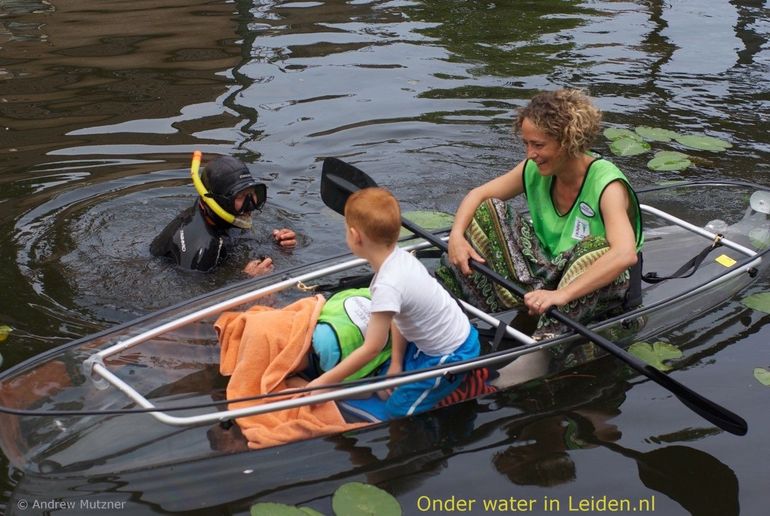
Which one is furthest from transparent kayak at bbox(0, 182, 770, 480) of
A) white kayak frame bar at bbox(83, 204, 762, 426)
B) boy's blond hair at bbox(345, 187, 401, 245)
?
boy's blond hair at bbox(345, 187, 401, 245)

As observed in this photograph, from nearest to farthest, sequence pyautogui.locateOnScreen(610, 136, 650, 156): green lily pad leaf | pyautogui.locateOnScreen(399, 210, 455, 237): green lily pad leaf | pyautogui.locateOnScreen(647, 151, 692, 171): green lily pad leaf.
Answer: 1. pyautogui.locateOnScreen(399, 210, 455, 237): green lily pad leaf
2. pyautogui.locateOnScreen(647, 151, 692, 171): green lily pad leaf
3. pyautogui.locateOnScreen(610, 136, 650, 156): green lily pad leaf

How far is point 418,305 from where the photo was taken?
4164 millimetres

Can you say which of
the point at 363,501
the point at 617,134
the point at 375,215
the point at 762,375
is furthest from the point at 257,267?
the point at 617,134

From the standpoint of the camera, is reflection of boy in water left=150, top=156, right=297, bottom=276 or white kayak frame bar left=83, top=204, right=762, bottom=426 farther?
reflection of boy in water left=150, top=156, right=297, bottom=276

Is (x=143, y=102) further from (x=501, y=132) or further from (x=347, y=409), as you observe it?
(x=347, y=409)

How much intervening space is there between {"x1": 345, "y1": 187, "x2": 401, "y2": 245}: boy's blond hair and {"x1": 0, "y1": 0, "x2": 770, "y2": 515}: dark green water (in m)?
1.05

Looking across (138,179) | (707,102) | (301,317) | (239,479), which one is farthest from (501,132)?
(239,479)

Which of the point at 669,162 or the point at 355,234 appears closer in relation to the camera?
the point at 355,234

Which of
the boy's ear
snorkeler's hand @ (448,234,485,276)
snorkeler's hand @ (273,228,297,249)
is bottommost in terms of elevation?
snorkeler's hand @ (273,228,297,249)

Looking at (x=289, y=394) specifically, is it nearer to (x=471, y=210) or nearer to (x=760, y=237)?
(x=471, y=210)

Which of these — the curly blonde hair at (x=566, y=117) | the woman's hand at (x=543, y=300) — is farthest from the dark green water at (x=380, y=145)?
the curly blonde hair at (x=566, y=117)

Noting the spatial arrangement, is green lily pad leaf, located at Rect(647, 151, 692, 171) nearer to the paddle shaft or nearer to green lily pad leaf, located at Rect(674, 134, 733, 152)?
green lily pad leaf, located at Rect(674, 134, 733, 152)

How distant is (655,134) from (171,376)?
5226mm

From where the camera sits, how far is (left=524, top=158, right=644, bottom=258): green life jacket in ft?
16.0
